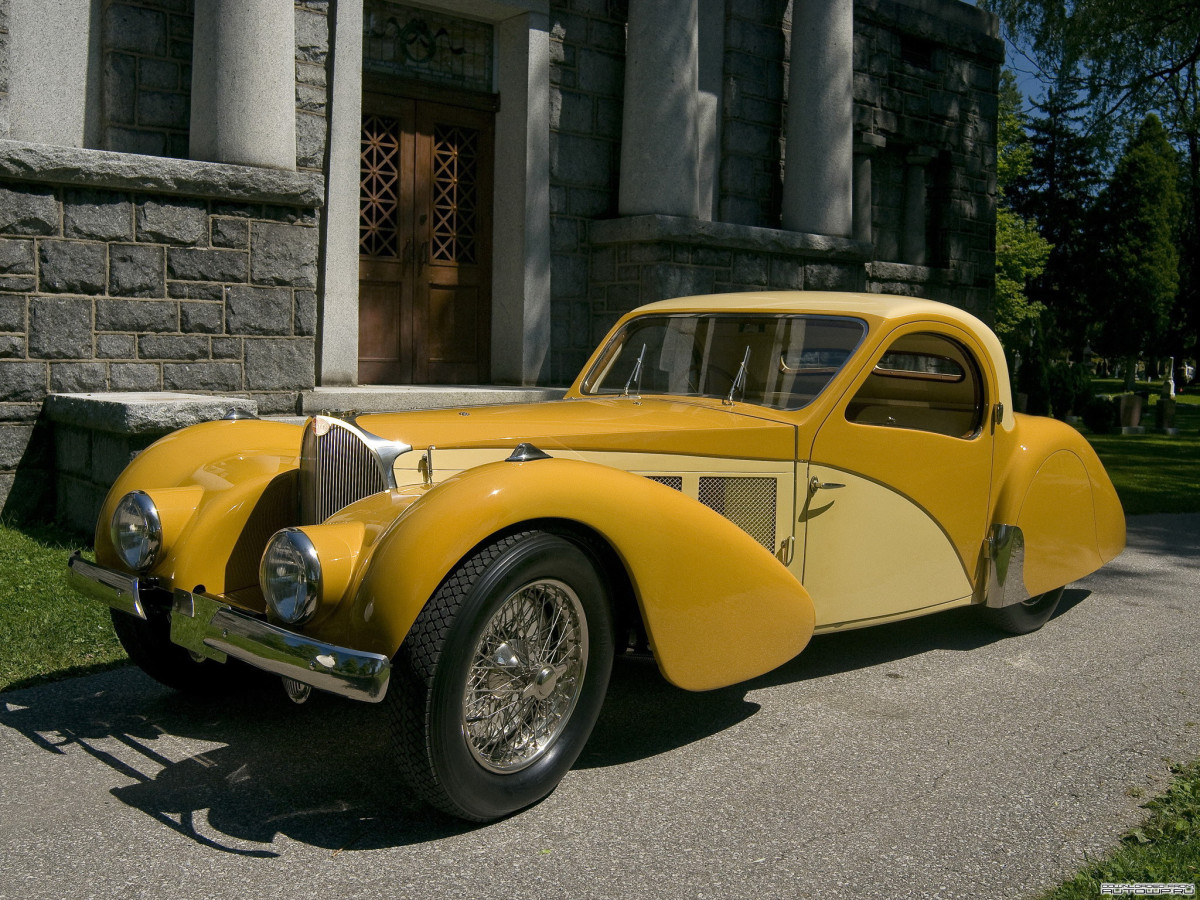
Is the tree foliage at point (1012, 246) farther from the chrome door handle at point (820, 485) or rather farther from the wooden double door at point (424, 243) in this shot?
the chrome door handle at point (820, 485)

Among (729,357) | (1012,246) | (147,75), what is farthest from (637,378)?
(1012,246)

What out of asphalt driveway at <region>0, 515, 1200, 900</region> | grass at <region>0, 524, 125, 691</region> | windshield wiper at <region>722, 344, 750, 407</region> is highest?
windshield wiper at <region>722, 344, 750, 407</region>

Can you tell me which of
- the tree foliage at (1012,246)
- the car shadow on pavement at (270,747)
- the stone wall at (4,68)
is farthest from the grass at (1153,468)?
the tree foliage at (1012,246)

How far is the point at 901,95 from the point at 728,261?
4.65 m

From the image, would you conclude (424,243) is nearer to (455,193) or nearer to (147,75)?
(455,193)

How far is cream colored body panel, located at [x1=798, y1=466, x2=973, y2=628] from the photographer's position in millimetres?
4051

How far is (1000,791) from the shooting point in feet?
10.8

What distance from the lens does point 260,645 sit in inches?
110

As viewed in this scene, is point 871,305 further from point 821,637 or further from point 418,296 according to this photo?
point 418,296

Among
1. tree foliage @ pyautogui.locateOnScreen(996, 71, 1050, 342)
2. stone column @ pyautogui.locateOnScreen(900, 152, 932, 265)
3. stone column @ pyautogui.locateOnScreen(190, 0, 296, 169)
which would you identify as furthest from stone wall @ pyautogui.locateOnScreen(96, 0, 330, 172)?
tree foliage @ pyautogui.locateOnScreen(996, 71, 1050, 342)

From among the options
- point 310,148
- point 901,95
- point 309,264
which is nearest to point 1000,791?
point 309,264

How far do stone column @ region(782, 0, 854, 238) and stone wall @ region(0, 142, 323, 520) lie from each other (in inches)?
213

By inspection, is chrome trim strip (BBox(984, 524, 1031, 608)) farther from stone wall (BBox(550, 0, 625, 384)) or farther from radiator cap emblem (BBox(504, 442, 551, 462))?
stone wall (BBox(550, 0, 625, 384))

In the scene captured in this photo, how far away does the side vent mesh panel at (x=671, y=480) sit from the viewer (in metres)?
3.72
